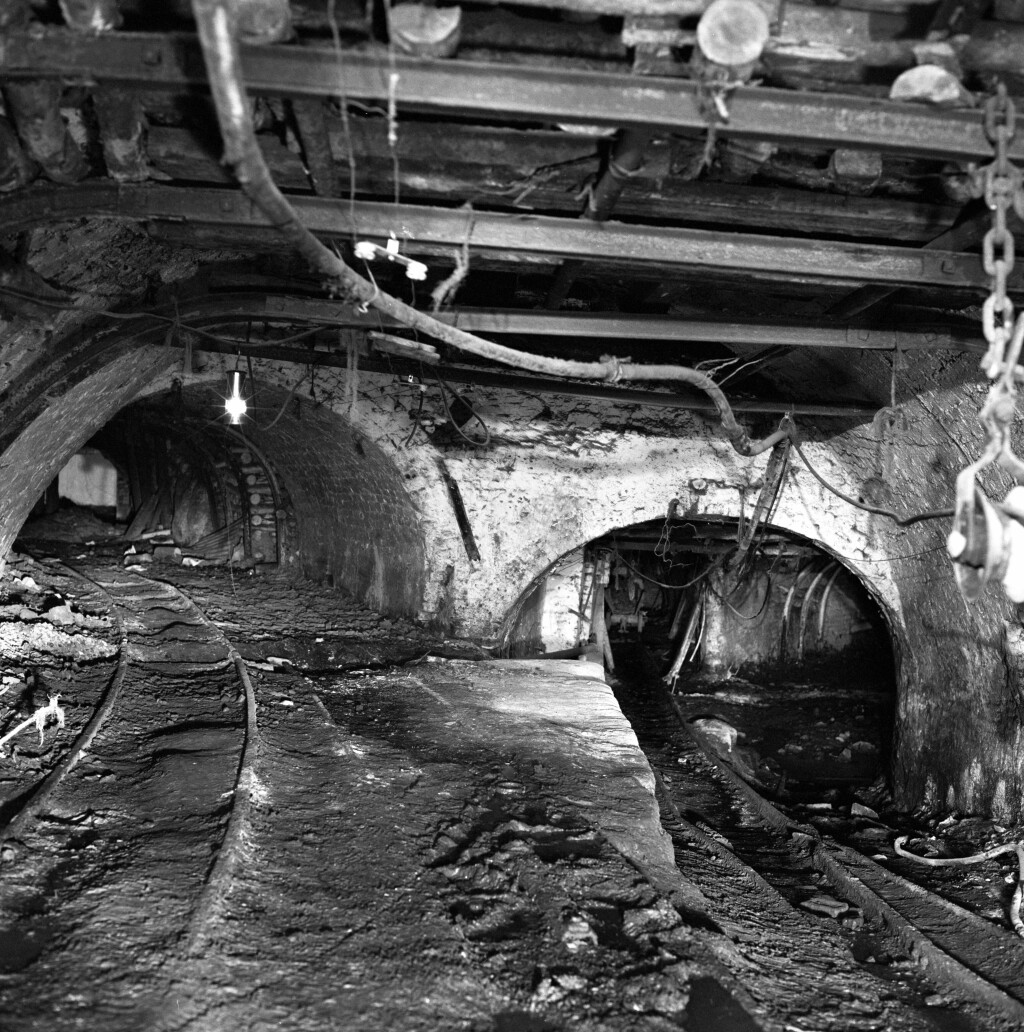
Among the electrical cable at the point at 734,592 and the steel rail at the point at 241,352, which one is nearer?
the steel rail at the point at 241,352

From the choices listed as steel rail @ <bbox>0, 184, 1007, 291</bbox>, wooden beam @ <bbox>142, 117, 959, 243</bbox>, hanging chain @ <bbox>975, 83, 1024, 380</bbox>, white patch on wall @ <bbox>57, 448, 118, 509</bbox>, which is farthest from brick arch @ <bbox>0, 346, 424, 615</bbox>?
white patch on wall @ <bbox>57, 448, 118, 509</bbox>

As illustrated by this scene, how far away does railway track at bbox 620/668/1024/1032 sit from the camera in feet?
12.3

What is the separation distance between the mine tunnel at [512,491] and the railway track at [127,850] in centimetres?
2

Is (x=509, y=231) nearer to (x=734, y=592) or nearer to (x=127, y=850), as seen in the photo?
(x=127, y=850)

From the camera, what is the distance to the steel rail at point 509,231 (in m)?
3.76

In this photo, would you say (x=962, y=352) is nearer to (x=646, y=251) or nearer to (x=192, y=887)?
(x=646, y=251)

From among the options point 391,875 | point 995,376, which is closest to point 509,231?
point 995,376

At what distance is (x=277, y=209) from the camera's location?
8.91 feet

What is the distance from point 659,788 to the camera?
692cm

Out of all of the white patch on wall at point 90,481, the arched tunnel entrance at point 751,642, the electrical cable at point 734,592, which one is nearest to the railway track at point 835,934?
the arched tunnel entrance at point 751,642

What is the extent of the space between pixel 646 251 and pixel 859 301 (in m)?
1.54

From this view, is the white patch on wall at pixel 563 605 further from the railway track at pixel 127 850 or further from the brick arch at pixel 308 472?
the railway track at pixel 127 850

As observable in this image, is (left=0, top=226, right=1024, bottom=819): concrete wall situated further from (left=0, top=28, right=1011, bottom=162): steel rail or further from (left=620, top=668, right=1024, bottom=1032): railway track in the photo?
(left=0, top=28, right=1011, bottom=162): steel rail

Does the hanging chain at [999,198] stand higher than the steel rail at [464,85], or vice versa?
the steel rail at [464,85]
